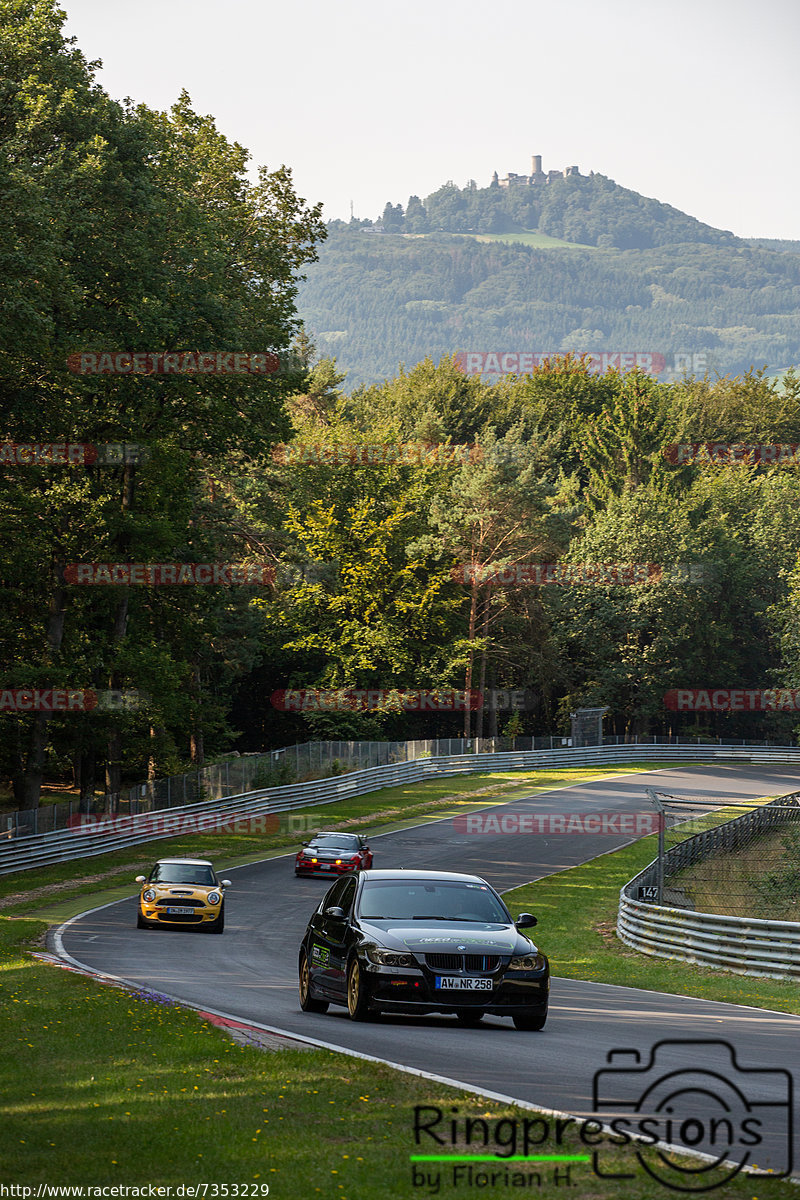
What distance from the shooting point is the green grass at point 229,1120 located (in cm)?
680

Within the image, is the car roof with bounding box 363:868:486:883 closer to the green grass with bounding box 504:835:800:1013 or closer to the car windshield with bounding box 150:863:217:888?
the green grass with bounding box 504:835:800:1013

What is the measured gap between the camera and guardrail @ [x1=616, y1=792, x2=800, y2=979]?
67.5 feet

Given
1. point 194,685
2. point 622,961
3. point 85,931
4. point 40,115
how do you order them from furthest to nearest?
point 194,685, point 40,115, point 85,931, point 622,961

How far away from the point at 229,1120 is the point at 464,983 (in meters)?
4.33

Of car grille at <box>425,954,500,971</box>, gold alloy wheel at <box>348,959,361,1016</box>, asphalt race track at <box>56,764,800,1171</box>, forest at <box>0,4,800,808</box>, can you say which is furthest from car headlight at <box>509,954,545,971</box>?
forest at <box>0,4,800,808</box>

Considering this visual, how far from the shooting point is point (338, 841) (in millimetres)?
36375

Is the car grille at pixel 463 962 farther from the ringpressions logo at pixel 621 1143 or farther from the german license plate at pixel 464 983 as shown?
the ringpressions logo at pixel 621 1143

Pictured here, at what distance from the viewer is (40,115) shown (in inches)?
1273

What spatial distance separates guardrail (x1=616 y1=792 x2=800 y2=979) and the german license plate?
9900 millimetres

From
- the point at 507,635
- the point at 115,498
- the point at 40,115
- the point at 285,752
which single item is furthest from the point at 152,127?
the point at 507,635

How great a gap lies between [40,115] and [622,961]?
2461 centimetres

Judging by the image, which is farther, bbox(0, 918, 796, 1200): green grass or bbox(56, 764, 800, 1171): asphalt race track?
bbox(56, 764, 800, 1171): asphalt race track

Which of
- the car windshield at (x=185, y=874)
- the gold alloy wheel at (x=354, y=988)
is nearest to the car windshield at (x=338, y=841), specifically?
the car windshield at (x=185, y=874)

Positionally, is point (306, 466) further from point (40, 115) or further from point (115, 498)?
point (40, 115)
